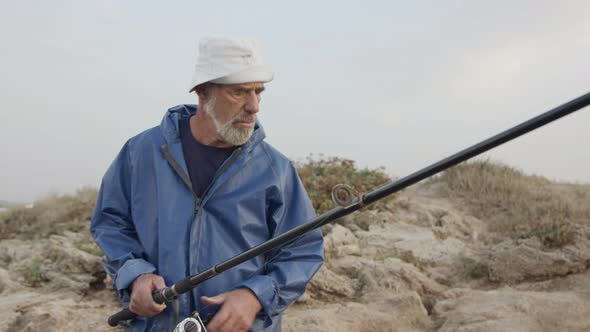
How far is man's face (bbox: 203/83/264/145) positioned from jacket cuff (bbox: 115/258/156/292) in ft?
2.32

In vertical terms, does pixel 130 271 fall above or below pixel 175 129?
below

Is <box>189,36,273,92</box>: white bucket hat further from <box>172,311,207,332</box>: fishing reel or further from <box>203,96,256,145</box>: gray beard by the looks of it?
<box>172,311,207,332</box>: fishing reel

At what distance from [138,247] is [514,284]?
4345 millimetres

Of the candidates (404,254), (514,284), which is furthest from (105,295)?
(514,284)

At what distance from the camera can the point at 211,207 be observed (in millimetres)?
2764

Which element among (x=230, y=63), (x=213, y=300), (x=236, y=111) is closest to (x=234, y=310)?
(x=213, y=300)

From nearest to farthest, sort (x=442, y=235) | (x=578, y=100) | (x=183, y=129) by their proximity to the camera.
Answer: (x=578, y=100), (x=183, y=129), (x=442, y=235)

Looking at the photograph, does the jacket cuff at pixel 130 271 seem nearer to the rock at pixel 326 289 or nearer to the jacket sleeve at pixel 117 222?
the jacket sleeve at pixel 117 222

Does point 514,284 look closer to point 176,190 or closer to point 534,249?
point 534,249

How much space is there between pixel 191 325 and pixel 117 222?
0.77 m

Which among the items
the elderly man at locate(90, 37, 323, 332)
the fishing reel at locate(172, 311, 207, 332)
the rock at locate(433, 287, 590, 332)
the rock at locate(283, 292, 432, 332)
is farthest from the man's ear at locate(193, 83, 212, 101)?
the rock at locate(433, 287, 590, 332)

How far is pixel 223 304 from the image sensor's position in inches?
100.0

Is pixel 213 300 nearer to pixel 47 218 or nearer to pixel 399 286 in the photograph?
pixel 399 286

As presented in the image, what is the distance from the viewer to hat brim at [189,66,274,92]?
280 cm
